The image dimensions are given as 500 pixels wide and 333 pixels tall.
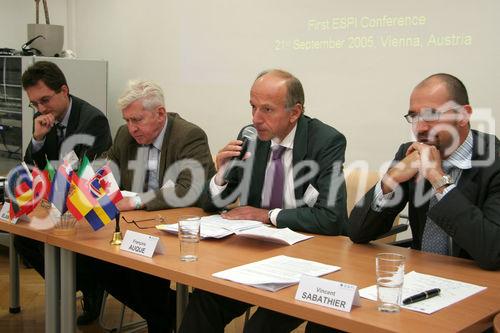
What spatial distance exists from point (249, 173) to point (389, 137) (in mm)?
1308

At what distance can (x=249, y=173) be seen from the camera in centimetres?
298

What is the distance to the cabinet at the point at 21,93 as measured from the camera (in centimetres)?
511

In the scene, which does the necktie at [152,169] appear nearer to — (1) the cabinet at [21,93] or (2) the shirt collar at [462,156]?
(2) the shirt collar at [462,156]

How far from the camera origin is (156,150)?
341cm

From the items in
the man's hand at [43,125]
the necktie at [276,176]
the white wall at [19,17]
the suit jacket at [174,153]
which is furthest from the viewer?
the white wall at [19,17]

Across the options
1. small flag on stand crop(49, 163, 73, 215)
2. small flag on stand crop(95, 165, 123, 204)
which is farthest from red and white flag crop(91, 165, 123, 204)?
small flag on stand crop(49, 163, 73, 215)

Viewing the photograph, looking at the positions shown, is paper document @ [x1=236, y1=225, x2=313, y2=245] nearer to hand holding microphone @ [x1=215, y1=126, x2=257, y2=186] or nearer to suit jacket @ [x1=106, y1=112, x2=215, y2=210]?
hand holding microphone @ [x1=215, y1=126, x2=257, y2=186]

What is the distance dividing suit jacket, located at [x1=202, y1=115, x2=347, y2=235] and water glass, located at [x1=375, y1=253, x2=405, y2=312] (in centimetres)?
89

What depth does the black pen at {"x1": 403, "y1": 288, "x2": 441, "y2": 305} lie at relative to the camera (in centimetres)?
166

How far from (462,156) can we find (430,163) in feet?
0.53

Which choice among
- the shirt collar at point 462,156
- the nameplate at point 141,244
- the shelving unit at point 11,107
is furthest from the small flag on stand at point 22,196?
the shelving unit at point 11,107

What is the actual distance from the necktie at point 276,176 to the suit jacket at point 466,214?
544 millimetres

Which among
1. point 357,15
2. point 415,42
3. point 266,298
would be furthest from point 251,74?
point 266,298

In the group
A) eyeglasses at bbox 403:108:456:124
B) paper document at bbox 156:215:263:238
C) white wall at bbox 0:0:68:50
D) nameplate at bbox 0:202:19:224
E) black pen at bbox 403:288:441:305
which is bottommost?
nameplate at bbox 0:202:19:224
